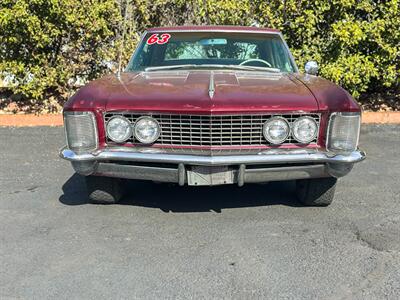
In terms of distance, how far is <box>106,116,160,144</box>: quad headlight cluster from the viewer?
3.62 meters

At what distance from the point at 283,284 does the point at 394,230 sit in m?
1.34

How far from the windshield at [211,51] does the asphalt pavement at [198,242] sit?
1.27 m

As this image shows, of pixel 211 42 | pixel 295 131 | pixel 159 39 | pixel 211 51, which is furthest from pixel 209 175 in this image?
pixel 159 39

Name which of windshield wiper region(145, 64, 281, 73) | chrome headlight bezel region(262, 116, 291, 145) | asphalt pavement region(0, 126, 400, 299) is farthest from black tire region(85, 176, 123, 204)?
chrome headlight bezel region(262, 116, 291, 145)

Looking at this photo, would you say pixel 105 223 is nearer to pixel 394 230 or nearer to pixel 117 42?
pixel 394 230

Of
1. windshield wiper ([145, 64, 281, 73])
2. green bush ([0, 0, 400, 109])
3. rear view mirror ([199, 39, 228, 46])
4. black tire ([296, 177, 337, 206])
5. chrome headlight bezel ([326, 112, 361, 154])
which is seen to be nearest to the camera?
chrome headlight bezel ([326, 112, 361, 154])

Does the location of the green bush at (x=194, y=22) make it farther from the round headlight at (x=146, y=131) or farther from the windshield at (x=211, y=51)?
the round headlight at (x=146, y=131)

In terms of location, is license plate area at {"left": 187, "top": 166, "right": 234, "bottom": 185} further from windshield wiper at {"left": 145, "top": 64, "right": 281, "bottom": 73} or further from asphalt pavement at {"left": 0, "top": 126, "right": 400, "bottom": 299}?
windshield wiper at {"left": 145, "top": 64, "right": 281, "bottom": 73}

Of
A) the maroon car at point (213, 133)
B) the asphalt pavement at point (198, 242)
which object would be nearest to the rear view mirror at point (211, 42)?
the maroon car at point (213, 133)

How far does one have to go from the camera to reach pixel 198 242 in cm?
351

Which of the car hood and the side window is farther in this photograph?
the side window

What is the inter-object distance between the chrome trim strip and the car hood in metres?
0.34

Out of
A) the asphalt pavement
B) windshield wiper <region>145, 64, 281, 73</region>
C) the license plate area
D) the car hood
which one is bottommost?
the asphalt pavement

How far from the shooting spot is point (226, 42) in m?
5.07
